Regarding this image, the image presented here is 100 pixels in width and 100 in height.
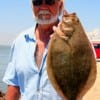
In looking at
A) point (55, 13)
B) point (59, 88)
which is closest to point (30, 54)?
point (55, 13)

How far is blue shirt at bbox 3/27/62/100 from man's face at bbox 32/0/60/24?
363mm

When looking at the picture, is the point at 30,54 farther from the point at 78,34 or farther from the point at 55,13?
the point at 78,34

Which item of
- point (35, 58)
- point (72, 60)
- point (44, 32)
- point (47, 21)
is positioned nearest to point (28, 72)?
point (35, 58)

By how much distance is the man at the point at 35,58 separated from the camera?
4.93 meters

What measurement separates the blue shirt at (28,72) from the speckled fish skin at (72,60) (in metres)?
0.94

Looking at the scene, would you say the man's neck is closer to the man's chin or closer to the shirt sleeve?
the man's chin

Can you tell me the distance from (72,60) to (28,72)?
1.21m

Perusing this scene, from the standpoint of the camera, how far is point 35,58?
516 centimetres

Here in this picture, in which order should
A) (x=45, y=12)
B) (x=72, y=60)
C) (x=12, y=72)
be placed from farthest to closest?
(x=12, y=72) → (x=45, y=12) → (x=72, y=60)


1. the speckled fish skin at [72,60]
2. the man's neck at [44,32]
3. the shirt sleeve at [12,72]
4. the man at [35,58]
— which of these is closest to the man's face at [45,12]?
the man at [35,58]

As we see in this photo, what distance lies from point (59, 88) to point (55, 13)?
3.63 feet

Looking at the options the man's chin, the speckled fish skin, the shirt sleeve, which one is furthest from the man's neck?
the speckled fish skin

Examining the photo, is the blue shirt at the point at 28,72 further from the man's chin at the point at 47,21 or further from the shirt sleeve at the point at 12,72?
the man's chin at the point at 47,21

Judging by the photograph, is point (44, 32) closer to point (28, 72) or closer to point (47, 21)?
point (47, 21)
